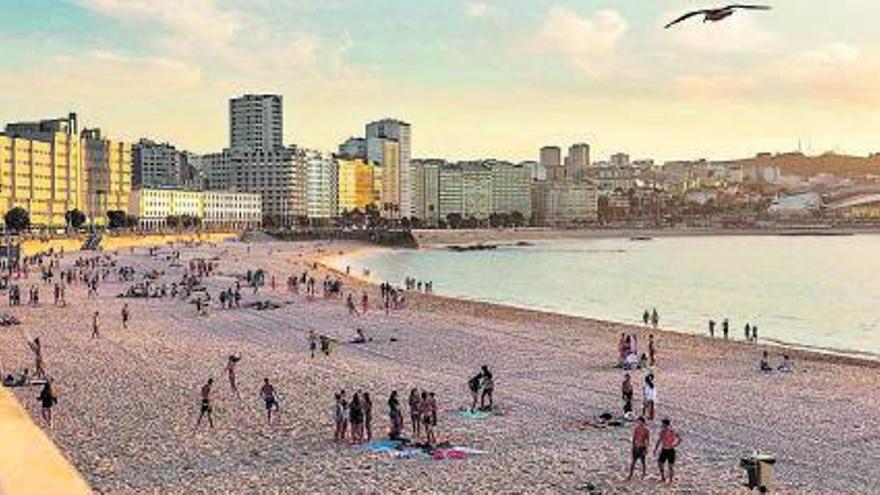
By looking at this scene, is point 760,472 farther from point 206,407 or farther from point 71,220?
point 71,220

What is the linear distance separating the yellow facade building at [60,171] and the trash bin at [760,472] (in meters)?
115

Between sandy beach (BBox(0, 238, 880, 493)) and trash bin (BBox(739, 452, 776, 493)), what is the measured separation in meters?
0.45

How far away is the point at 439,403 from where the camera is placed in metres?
21.2

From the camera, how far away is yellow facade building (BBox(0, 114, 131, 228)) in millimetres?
127500

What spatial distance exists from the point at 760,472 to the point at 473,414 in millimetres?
6556

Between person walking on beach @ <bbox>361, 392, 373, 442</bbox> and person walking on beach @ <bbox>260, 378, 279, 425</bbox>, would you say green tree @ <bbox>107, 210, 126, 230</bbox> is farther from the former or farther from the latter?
person walking on beach @ <bbox>361, 392, 373, 442</bbox>

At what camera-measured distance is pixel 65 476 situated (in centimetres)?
776

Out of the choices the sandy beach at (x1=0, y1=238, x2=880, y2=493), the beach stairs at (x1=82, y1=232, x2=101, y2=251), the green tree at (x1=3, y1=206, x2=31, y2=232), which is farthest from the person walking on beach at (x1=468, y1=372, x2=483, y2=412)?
the green tree at (x1=3, y1=206, x2=31, y2=232)

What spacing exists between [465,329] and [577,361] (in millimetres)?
8821

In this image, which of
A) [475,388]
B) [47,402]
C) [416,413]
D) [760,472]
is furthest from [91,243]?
[760,472]

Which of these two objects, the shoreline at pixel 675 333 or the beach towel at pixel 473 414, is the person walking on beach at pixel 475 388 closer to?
the beach towel at pixel 473 414

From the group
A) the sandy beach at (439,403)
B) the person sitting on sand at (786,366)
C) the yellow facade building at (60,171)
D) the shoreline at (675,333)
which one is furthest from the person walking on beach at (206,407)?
the yellow facade building at (60,171)

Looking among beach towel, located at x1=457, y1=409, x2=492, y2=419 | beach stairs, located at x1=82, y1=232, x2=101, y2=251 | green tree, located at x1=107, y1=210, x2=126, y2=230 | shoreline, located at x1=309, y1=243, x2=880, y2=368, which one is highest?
green tree, located at x1=107, y1=210, x2=126, y2=230

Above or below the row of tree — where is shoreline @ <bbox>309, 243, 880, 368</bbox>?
below
